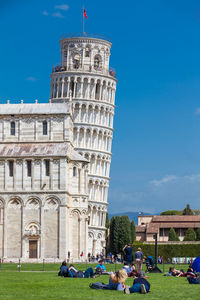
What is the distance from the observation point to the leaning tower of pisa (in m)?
123

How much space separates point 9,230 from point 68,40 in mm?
57461

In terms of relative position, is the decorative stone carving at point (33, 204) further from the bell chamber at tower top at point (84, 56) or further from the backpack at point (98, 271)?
the bell chamber at tower top at point (84, 56)

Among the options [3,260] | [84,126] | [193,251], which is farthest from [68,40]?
[3,260]

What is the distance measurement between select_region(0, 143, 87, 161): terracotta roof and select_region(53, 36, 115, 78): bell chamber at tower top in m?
45.8

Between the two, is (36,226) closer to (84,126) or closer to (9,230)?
(9,230)

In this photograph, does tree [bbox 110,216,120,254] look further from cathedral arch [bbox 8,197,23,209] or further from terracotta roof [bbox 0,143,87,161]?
cathedral arch [bbox 8,197,23,209]

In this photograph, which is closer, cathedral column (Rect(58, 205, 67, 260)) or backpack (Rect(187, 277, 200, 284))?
backpack (Rect(187, 277, 200, 284))

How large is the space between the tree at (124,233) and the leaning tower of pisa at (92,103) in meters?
3.27

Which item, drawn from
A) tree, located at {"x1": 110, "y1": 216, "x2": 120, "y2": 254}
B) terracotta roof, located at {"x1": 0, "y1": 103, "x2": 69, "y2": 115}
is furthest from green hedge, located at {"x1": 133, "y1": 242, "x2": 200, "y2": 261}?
tree, located at {"x1": 110, "y1": 216, "x2": 120, "y2": 254}

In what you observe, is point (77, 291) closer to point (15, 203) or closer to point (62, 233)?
point (62, 233)

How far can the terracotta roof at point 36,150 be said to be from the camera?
8169cm

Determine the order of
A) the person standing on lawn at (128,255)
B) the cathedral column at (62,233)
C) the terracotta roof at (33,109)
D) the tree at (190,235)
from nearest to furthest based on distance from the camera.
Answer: the person standing on lawn at (128,255) < the cathedral column at (62,233) < the terracotta roof at (33,109) < the tree at (190,235)

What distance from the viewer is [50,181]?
8112 centimetres

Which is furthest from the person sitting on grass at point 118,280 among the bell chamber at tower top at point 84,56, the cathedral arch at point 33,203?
the bell chamber at tower top at point 84,56
